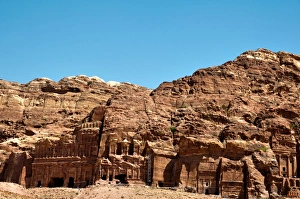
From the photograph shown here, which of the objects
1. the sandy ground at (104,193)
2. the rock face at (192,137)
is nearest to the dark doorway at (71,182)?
A: the rock face at (192,137)

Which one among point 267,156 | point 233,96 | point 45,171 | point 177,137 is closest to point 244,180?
point 267,156

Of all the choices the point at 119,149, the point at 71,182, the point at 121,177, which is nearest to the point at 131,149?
the point at 119,149

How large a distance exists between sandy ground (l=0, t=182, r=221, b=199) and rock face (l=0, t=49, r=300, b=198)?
499cm

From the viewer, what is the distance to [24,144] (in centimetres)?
12312

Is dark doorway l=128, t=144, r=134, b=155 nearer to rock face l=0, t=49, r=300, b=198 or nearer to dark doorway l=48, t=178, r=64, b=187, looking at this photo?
rock face l=0, t=49, r=300, b=198

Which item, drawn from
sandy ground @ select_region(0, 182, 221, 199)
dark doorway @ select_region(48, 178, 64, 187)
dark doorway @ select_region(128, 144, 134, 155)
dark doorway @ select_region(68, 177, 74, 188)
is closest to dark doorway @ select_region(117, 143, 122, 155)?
dark doorway @ select_region(128, 144, 134, 155)

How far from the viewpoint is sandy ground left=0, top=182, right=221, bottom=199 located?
3595 inches

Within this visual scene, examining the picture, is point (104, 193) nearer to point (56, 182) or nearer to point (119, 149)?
point (119, 149)

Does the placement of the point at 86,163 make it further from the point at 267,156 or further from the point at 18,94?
the point at 18,94

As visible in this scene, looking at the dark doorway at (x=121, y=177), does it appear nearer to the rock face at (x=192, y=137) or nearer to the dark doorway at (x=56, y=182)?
the rock face at (x=192, y=137)

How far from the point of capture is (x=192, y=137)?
4033 inches

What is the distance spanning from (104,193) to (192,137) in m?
18.8

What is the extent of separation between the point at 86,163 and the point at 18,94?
1583 inches

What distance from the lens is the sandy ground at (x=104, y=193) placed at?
91.3m
